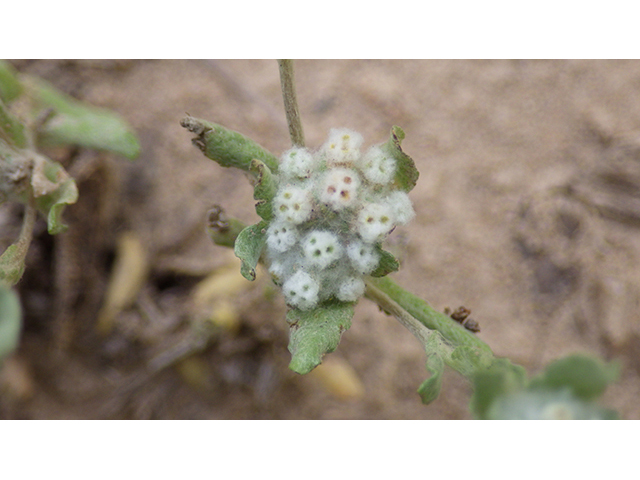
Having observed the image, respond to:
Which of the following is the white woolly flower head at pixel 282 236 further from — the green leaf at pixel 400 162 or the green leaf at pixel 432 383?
the green leaf at pixel 432 383

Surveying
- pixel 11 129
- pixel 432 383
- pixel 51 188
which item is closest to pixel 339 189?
pixel 432 383

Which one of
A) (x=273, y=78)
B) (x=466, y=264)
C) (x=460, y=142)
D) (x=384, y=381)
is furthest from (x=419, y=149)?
(x=384, y=381)

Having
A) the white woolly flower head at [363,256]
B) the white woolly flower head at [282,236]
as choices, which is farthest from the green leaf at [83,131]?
the white woolly flower head at [363,256]

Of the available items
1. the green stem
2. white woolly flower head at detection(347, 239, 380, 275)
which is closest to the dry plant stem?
white woolly flower head at detection(347, 239, 380, 275)

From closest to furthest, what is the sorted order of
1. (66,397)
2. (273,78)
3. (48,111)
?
(48,111), (66,397), (273,78)

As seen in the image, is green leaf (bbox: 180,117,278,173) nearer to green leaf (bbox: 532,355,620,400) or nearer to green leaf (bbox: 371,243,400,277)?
green leaf (bbox: 371,243,400,277)

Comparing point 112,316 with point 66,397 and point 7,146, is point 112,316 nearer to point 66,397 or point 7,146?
point 66,397
